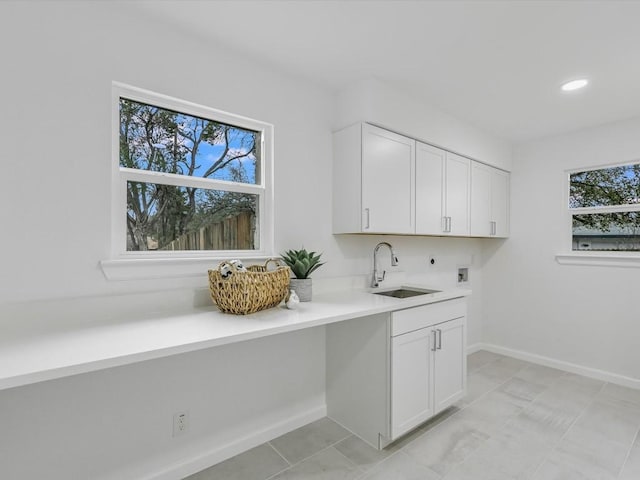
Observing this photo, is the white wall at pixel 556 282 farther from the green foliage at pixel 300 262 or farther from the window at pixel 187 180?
the window at pixel 187 180

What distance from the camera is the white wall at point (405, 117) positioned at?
2.23 m

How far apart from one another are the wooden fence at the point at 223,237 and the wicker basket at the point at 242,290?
0.30 m

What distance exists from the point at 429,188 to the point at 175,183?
191cm

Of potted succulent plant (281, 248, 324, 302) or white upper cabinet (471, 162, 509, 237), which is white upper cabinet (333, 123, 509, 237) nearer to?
white upper cabinet (471, 162, 509, 237)

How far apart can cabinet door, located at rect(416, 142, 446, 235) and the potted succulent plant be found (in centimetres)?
101

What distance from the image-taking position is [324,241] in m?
2.41

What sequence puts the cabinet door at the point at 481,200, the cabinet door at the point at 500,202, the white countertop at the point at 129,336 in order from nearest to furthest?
the white countertop at the point at 129,336 < the cabinet door at the point at 481,200 < the cabinet door at the point at 500,202

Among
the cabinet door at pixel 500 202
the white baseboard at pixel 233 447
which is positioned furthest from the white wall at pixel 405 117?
the white baseboard at pixel 233 447

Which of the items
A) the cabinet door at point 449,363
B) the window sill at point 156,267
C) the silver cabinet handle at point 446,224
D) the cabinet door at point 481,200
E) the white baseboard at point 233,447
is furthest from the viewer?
the cabinet door at point 481,200

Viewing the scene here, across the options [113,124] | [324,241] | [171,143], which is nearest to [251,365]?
[324,241]

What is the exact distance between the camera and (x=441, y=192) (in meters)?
2.79

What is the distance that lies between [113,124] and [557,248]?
3.88m

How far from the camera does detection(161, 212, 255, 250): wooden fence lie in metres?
1.90

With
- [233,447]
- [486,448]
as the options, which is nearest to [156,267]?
[233,447]
